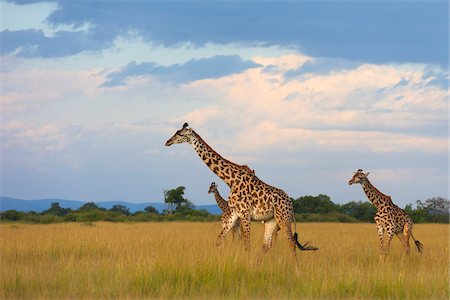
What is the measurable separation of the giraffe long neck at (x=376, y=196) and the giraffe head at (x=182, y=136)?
4.48 meters

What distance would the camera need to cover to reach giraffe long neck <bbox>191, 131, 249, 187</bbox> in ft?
45.9

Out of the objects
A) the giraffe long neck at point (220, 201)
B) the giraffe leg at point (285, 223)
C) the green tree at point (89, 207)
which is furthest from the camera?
the green tree at point (89, 207)

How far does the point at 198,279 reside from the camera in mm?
10336

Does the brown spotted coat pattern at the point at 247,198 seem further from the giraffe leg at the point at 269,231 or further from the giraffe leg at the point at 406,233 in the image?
the giraffe leg at the point at 406,233

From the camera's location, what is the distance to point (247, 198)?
1341 cm

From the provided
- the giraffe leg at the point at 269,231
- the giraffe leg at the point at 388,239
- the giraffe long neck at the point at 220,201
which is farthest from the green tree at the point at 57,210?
the giraffe leg at the point at 269,231

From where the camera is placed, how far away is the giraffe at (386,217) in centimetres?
1524

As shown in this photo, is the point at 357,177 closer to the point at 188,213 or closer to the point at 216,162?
the point at 216,162

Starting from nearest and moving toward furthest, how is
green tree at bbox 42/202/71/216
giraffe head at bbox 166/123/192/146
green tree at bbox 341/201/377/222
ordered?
giraffe head at bbox 166/123/192/146 < green tree at bbox 341/201/377/222 < green tree at bbox 42/202/71/216

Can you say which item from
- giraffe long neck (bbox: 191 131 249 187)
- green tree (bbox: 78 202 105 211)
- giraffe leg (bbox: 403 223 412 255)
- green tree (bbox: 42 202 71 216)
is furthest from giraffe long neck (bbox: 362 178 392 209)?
green tree (bbox: 42 202 71 216)

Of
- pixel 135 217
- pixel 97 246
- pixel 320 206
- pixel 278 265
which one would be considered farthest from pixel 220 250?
pixel 320 206

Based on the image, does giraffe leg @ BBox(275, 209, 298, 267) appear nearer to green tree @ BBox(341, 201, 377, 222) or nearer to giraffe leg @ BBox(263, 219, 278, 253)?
giraffe leg @ BBox(263, 219, 278, 253)

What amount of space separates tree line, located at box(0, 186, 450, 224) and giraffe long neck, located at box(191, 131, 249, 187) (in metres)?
25.6

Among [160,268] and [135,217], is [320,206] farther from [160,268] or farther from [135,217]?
[160,268]
